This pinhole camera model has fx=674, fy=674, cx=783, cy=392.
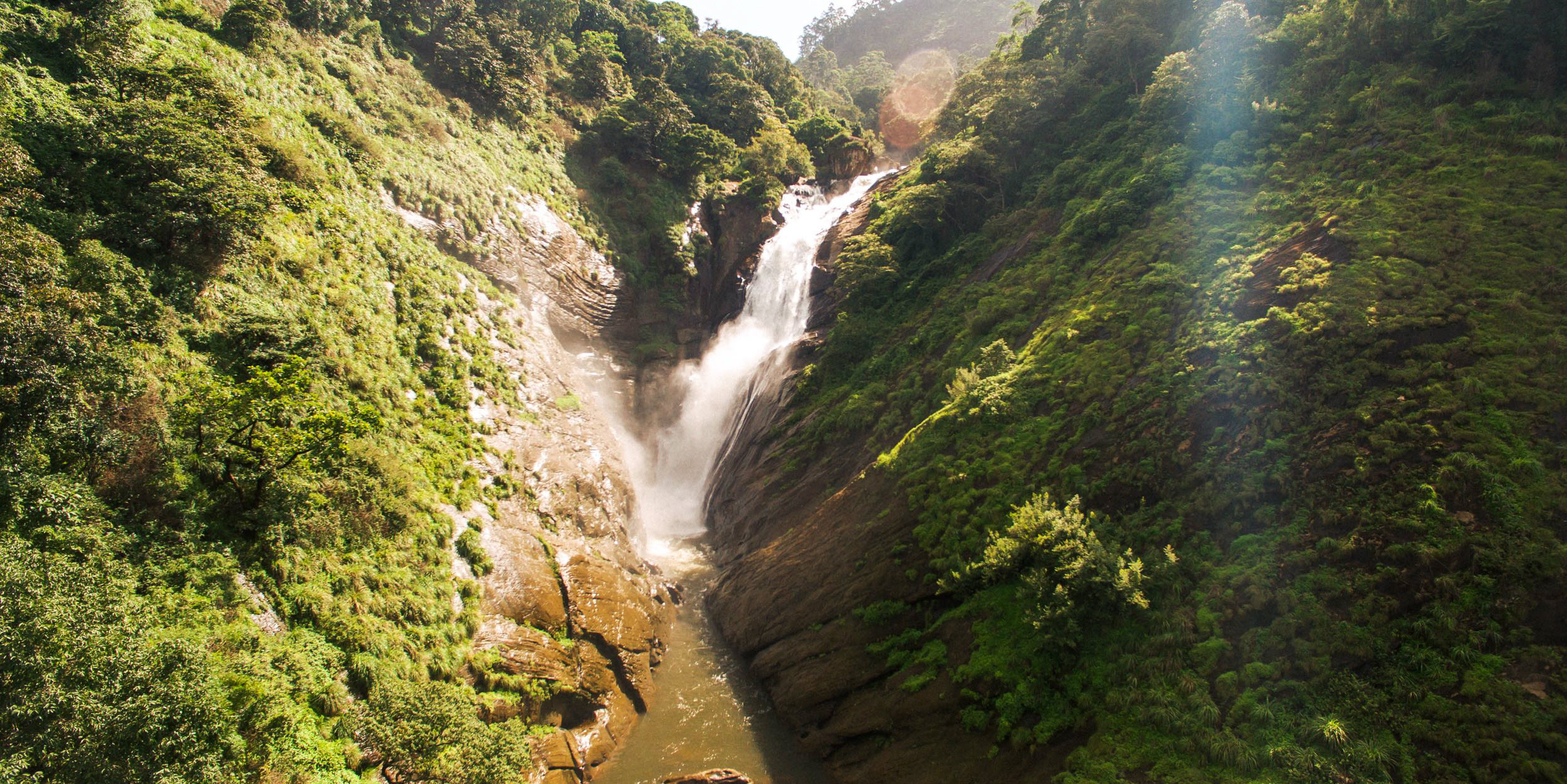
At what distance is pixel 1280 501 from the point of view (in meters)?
14.0

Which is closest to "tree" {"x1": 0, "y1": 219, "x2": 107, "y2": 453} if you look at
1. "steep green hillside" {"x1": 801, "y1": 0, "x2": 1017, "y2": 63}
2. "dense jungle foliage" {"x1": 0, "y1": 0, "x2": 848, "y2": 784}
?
"dense jungle foliage" {"x1": 0, "y1": 0, "x2": 848, "y2": 784}

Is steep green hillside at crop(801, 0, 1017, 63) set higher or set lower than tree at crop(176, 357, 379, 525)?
higher

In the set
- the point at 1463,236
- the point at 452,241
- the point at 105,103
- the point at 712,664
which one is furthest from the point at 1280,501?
the point at 452,241

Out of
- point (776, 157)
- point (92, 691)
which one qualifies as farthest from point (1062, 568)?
point (776, 157)

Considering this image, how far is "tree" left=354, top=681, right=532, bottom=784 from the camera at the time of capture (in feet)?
39.4

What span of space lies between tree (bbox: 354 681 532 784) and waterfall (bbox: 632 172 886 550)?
17.7 metres

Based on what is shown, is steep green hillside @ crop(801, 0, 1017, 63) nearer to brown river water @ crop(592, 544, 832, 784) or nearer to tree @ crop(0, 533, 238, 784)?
brown river water @ crop(592, 544, 832, 784)

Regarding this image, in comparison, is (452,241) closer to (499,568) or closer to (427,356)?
(427,356)

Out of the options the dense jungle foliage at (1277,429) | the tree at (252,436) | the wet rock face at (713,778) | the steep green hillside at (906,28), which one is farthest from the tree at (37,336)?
the steep green hillside at (906,28)

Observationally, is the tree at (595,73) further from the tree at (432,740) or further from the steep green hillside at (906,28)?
the steep green hillside at (906,28)

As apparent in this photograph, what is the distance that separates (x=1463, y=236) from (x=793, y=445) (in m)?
21.4

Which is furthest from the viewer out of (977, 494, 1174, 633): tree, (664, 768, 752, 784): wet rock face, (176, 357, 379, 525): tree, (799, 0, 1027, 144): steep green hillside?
(799, 0, 1027, 144): steep green hillside

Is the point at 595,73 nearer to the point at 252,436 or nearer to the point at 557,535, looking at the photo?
the point at 557,535

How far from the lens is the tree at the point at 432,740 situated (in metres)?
12.0
